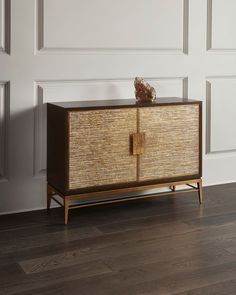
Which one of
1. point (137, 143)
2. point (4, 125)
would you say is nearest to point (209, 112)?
point (137, 143)

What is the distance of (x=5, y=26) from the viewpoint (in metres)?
3.22

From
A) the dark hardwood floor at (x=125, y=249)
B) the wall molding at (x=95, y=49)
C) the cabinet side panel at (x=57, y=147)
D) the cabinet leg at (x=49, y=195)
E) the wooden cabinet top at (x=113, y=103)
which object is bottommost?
the dark hardwood floor at (x=125, y=249)

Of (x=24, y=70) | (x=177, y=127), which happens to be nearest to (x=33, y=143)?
(x=24, y=70)

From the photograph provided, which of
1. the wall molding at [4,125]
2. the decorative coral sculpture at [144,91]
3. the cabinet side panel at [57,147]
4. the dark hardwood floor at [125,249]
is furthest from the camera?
the decorative coral sculpture at [144,91]

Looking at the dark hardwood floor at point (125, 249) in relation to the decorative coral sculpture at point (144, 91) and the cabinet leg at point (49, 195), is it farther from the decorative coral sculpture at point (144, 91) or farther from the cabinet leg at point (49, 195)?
the decorative coral sculpture at point (144, 91)

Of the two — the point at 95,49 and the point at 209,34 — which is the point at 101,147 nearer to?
the point at 95,49

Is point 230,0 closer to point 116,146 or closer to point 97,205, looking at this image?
point 116,146

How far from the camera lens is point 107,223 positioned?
3180 millimetres

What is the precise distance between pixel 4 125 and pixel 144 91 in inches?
34.2

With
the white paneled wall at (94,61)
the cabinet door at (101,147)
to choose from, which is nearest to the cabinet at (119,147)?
the cabinet door at (101,147)

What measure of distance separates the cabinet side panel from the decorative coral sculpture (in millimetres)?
543

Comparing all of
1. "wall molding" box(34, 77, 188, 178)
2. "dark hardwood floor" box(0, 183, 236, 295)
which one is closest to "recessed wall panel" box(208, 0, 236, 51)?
"wall molding" box(34, 77, 188, 178)

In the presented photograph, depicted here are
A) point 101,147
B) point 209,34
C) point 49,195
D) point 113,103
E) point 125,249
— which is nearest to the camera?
point 125,249

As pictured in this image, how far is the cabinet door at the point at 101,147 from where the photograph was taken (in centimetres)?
312
